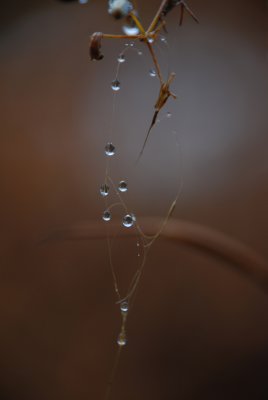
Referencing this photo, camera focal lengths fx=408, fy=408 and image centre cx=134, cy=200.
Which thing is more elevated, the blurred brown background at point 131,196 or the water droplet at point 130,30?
the water droplet at point 130,30

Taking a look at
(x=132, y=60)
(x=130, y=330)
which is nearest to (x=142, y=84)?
(x=132, y=60)

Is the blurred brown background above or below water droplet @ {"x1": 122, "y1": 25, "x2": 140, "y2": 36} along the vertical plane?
below

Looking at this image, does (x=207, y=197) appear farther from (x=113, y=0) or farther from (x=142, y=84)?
(x=113, y=0)

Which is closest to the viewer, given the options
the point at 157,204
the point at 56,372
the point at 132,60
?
the point at 56,372

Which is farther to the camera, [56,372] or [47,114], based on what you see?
[47,114]

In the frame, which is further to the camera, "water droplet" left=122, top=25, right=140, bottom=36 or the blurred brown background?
the blurred brown background

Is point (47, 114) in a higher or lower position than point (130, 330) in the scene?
higher

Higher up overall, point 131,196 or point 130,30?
point 130,30

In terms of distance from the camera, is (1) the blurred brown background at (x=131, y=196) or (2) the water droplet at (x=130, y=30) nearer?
(2) the water droplet at (x=130, y=30)
